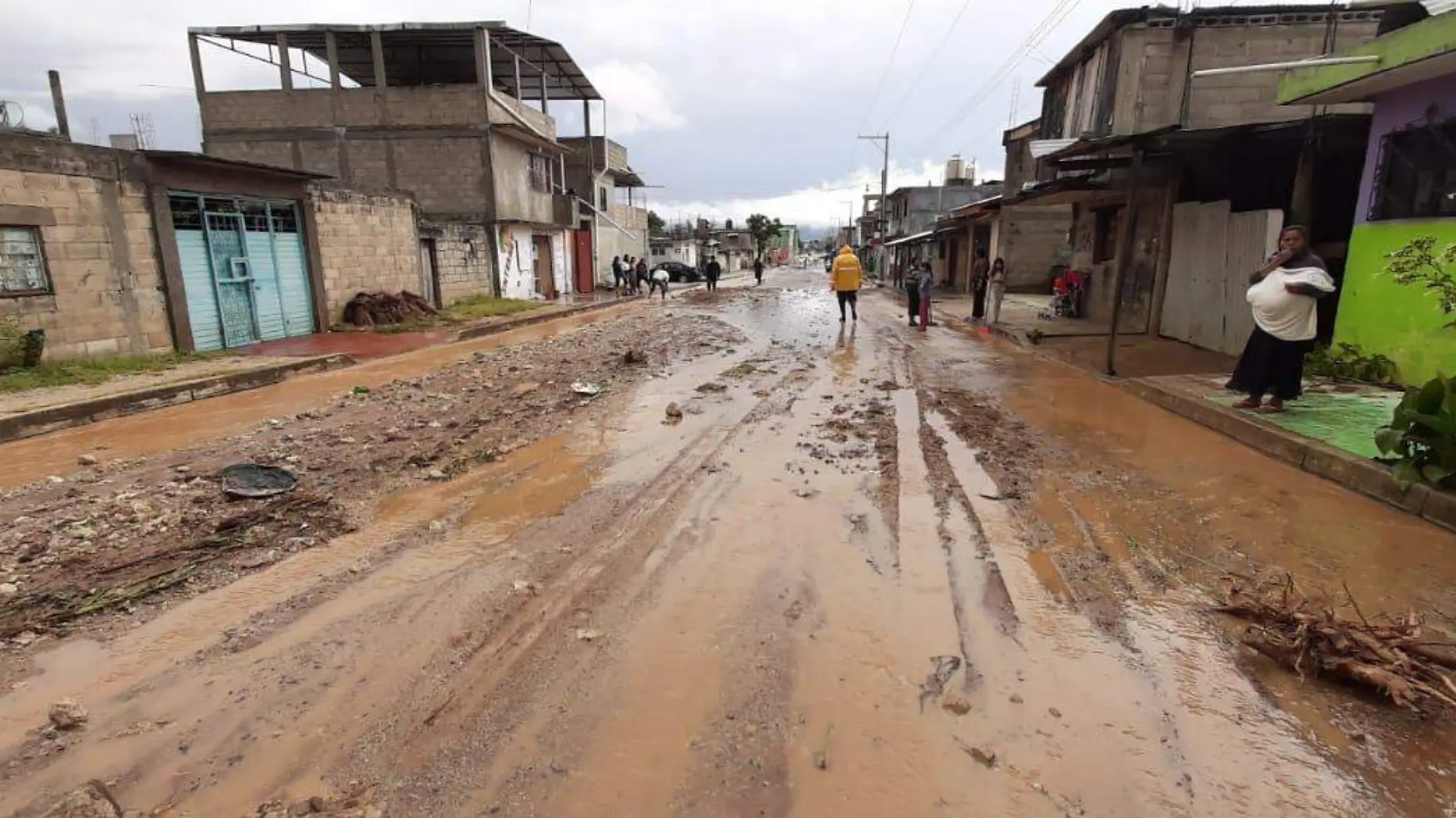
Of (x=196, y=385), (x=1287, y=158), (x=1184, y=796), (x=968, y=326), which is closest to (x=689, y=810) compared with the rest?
(x=1184, y=796)

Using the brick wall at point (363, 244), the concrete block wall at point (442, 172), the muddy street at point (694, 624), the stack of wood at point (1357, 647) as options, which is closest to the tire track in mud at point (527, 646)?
the muddy street at point (694, 624)

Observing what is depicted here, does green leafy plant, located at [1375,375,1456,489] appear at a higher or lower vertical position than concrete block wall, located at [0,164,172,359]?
lower

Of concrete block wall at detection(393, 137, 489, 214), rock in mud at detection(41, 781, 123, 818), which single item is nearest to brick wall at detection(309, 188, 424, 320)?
concrete block wall at detection(393, 137, 489, 214)

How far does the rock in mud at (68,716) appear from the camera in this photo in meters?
2.61

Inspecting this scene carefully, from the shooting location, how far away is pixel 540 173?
89.5 ft

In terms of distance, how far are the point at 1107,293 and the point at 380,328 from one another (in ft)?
52.8

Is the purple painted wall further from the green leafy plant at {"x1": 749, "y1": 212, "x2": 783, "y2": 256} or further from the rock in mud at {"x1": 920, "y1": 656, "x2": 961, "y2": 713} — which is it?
the green leafy plant at {"x1": 749, "y1": 212, "x2": 783, "y2": 256}

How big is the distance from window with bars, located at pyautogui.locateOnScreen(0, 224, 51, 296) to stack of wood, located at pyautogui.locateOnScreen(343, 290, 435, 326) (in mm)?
6156

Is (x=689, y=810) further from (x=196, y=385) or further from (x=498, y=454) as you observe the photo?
(x=196, y=385)

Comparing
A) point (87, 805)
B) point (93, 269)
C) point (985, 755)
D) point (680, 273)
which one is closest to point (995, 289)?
point (985, 755)

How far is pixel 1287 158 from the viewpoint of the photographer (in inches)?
402

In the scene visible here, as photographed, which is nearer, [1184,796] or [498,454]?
[1184,796]

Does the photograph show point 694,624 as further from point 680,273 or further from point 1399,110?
point 680,273

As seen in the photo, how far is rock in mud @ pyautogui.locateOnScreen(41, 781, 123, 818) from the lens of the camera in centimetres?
214
